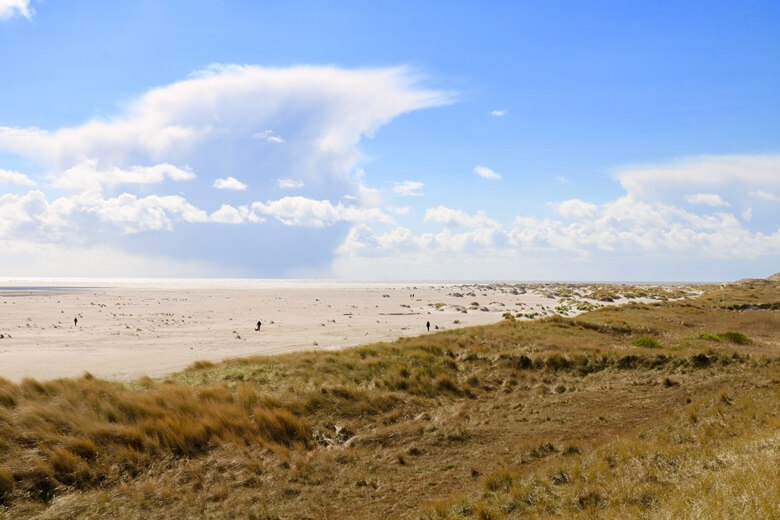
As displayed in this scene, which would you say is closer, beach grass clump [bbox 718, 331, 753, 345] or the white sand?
the white sand

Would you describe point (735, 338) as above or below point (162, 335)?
above

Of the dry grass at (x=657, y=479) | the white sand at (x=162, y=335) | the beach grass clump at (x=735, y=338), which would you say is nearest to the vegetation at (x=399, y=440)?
the dry grass at (x=657, y=479)

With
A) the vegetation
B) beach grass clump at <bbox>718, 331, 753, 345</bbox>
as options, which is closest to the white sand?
the vegetation

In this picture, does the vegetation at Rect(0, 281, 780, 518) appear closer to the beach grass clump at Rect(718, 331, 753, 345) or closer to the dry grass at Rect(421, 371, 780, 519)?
the dry grass at Rect(421, 371, 780, 519)

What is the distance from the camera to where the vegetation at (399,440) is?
9289mm

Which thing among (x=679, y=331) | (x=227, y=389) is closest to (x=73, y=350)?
(x=227, y=389)

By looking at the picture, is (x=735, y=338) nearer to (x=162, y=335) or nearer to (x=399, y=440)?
(x=399, y=440)

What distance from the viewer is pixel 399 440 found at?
1406cm

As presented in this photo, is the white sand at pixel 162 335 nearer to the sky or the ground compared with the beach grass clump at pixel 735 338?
nearer to the ground

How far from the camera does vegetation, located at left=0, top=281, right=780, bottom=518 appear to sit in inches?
366

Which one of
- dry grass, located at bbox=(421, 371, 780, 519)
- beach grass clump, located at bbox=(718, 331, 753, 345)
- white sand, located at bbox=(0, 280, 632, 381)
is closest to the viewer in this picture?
dry grass, located at bbox=(421, 371, 780, 519)

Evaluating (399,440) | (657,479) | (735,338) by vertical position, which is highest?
(657,479)

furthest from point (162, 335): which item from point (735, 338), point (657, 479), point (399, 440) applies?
point (735, 338)

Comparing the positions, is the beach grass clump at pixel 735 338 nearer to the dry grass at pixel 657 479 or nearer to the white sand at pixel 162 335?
the dry grass at pixel 657 479
